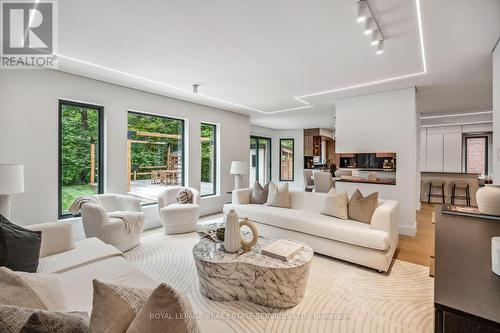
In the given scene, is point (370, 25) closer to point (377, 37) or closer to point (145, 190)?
Result: point (377, 37)

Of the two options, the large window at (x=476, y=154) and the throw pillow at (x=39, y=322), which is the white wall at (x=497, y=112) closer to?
the throw pillow at (x=39, y=322)

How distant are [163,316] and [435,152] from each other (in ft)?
34.0

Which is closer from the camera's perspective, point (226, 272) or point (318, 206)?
point (226, 272)

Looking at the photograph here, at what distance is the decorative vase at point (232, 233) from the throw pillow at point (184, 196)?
2.39m

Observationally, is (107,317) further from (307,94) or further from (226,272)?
(307,94)

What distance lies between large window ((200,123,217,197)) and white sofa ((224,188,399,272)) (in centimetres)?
206

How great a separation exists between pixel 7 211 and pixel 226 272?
8.10 ft

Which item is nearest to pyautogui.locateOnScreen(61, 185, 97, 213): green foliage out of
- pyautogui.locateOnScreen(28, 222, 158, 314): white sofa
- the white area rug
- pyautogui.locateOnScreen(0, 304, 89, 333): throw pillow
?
the white area rug

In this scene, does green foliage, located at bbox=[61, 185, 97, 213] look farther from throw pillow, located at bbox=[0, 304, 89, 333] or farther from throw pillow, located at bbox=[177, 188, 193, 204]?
throw pillow, located at bbox=[0, 304, 89, 333]

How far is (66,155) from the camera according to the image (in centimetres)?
387

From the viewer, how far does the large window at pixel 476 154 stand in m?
8.21

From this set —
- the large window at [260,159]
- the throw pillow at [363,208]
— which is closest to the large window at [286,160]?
the large window at [260,159]

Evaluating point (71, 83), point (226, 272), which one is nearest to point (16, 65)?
point (71, 83)

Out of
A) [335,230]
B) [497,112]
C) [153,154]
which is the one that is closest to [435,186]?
[497,112]
